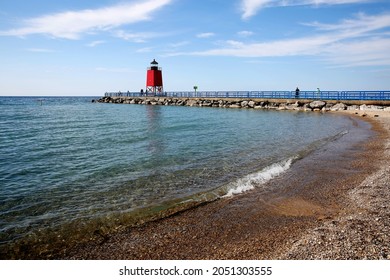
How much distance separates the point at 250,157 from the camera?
14.3 metres

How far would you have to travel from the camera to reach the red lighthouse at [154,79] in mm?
71062

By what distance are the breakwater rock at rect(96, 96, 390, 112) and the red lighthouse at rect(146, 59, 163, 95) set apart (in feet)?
10.3

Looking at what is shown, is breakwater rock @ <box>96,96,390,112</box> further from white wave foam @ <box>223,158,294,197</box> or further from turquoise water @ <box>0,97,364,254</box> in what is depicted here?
white wave foam @ <box>223,158,294,197</box>

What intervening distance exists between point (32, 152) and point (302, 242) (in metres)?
14.8

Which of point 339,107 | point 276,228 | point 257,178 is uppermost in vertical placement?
point 339,107

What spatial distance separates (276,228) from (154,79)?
2742 inches

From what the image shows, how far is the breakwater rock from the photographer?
41750 millimetres

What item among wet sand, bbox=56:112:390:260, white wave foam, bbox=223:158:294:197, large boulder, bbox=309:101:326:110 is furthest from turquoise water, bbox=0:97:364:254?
large boulder, bbox=309:101:326:110

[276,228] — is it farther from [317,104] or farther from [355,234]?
[317,104]

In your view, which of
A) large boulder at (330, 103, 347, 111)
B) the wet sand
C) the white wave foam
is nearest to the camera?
the wet sand

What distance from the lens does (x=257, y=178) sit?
1070cm

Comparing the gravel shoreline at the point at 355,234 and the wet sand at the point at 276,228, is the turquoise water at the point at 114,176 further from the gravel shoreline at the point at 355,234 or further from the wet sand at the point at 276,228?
the gravel shoreline at the point at 355,234

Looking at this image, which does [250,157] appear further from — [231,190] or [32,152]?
[32,152]

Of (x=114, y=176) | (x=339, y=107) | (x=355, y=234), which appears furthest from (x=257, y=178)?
(x=339, y=107)
